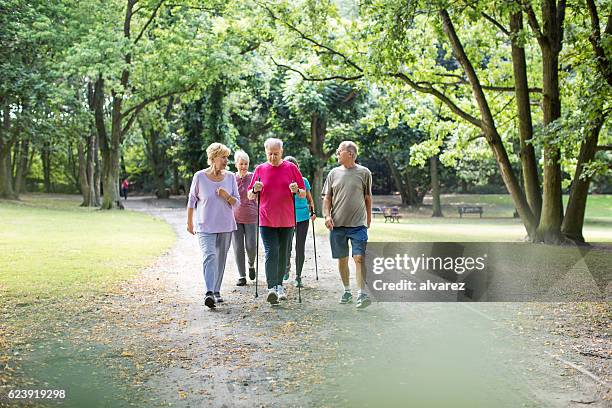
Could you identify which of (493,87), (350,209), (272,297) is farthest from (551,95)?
(272,297)

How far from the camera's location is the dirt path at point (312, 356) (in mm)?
4832

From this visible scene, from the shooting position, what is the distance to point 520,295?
9289 mm

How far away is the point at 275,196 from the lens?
330 inches

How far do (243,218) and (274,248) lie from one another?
1627 millimetres

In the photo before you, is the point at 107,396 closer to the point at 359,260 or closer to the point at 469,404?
the point at 469,404

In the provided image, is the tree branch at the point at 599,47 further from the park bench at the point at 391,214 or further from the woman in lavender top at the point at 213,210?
the park bench at the point at 391,214

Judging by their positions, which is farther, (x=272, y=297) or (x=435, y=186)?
(x=435, y=186)

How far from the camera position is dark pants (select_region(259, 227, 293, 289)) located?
843cm

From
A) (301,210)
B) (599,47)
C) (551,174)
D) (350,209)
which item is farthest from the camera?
(551,174)

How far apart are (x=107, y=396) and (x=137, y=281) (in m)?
6.09

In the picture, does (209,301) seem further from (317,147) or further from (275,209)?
(317,147)

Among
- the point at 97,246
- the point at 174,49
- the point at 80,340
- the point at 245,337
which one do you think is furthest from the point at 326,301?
the point at 174,49

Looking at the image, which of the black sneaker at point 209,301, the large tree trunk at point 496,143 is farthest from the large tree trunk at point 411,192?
the black sneaker at point 209,301

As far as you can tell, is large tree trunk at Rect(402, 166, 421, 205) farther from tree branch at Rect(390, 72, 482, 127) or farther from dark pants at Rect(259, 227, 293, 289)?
dark pants at Rect(259, 227, 293, 289)
